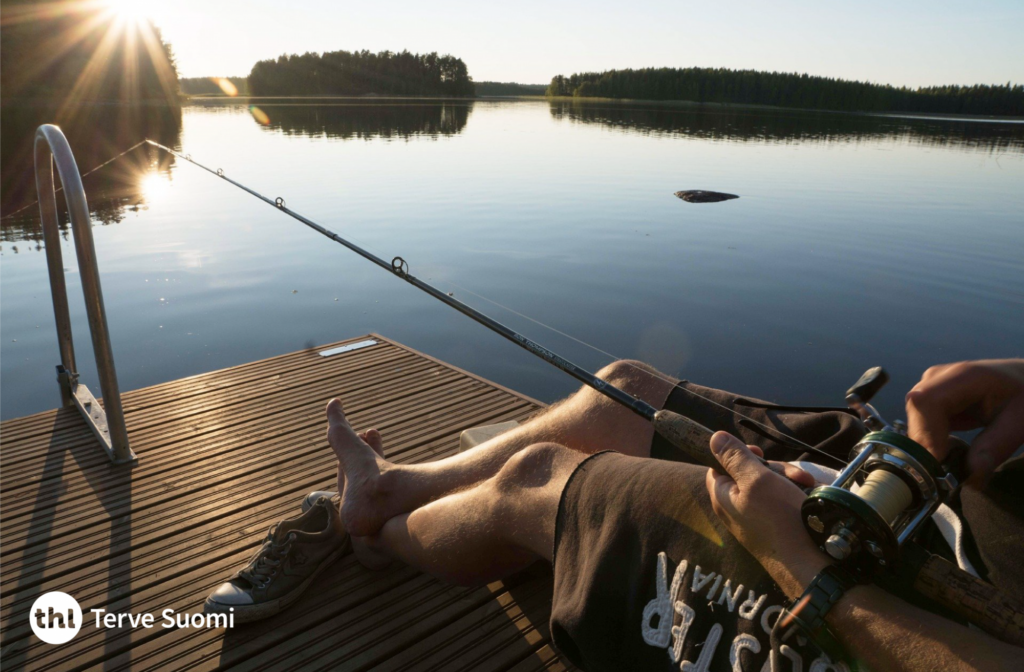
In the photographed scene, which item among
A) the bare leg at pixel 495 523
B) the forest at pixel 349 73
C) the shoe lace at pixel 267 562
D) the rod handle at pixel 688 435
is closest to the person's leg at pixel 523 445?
the bare leg at pixel 495 523

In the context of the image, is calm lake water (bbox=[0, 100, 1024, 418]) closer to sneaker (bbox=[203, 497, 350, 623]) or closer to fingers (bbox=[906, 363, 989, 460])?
sneaker (bbox=[203, 497, 350, 623])

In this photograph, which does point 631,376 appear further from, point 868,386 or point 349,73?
point 349,73

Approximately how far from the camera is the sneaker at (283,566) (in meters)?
1.93

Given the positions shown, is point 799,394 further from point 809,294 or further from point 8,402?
point 8,402

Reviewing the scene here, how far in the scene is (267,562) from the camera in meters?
2.02

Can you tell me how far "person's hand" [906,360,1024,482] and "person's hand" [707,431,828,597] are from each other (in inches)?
14.1

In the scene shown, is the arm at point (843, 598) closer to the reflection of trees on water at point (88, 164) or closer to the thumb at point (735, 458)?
the thumb at point (735, 458)

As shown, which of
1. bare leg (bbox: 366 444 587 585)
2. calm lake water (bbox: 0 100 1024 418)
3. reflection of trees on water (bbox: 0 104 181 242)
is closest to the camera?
bare leg (bbox: 366 444 587 585)

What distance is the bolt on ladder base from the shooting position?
2891 millimetres

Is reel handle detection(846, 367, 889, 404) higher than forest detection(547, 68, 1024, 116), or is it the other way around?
forest detection(547, 68, 1024, 116)

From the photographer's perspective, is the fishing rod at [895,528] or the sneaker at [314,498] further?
the sneaker at [314,498]

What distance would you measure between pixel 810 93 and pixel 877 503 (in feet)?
269

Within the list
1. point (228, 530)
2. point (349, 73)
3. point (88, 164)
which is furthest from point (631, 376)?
point (349, 73)

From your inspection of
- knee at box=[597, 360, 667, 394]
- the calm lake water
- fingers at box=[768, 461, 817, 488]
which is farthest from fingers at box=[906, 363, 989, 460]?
the calm lake water
